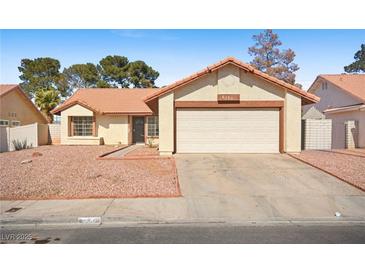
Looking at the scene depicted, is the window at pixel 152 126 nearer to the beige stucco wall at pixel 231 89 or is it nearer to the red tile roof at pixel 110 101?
the red tile roof at pixel 110 101

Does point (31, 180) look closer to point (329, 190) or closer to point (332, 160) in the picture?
point (329, 190)

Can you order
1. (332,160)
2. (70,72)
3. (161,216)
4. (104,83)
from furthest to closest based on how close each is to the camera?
1. (70,72)
2. (104,83)
3. (332,160)
4. (161,216)

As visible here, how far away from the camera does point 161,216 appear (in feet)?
21.0

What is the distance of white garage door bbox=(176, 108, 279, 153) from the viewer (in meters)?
13.8

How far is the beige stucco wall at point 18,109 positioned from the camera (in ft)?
69.6

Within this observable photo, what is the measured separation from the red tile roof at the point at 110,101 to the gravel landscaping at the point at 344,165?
39.9 ft

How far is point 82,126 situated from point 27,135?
3711 millimetres

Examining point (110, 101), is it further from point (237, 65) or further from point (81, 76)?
point (81, 76)

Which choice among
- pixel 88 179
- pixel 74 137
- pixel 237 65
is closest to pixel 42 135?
pixel 74 137

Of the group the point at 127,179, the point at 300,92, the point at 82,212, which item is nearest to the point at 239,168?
the point at 127,179

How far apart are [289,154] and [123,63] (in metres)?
31.4

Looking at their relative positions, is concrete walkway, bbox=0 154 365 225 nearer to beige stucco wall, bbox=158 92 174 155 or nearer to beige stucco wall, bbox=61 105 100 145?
beige stucco wall, bbox=158 92 174 155

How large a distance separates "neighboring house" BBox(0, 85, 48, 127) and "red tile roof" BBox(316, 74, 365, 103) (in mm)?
24882

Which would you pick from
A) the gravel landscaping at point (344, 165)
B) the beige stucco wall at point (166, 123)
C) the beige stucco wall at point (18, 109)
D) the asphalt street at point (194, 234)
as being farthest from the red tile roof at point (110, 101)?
the asphalt street at point (194, 234)
